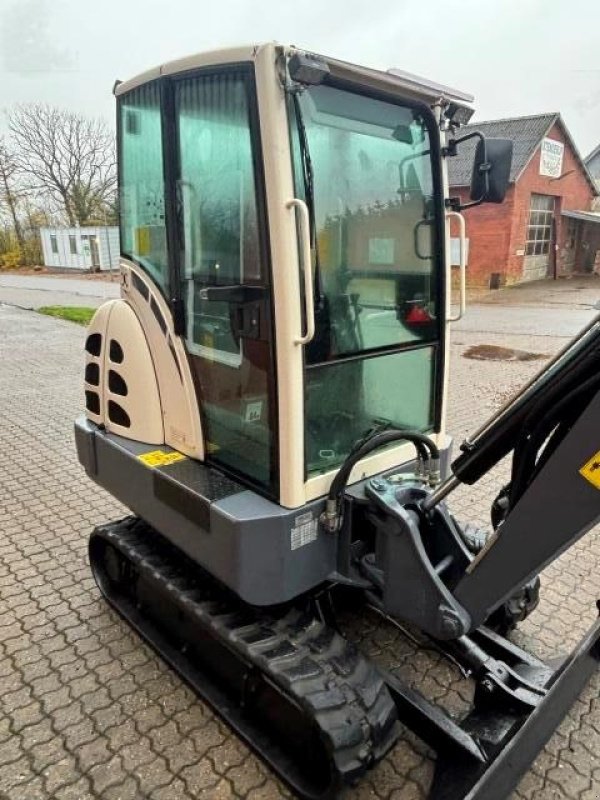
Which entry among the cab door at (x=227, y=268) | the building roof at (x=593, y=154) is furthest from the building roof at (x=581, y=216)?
the cab door at (x=227, y=268)

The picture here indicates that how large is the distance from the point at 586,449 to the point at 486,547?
528 millimetres

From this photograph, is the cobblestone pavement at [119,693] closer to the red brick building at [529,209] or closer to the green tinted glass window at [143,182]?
the green tinted glass window at [143,182]

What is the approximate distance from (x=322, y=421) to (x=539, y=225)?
24776mm

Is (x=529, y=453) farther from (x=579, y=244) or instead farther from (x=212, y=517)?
(x=579, y=244)

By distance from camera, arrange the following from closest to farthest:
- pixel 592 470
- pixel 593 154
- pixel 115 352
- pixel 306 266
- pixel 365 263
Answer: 1. pixel 592 470
2. pixel 306 266
3. pixel 365 263
4. pixel 115 352
5. pixel 593 154

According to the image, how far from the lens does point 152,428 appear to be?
2.75m

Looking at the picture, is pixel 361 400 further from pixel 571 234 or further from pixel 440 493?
pixel 571 234

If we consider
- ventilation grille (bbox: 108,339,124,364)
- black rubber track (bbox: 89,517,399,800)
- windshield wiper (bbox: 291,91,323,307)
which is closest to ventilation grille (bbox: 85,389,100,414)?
ventilation grille (bbox: 108,339,124,364)

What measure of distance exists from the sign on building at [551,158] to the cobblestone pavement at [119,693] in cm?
2169

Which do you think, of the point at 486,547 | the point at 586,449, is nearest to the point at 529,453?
the point at 586,449

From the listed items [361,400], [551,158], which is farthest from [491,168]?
[551,158]

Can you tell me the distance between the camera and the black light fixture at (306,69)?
1.75m

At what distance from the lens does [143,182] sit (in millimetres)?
A: 2596

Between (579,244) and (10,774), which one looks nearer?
(10,774)
